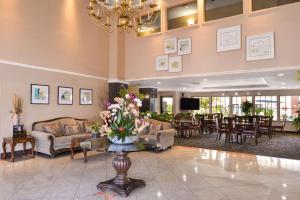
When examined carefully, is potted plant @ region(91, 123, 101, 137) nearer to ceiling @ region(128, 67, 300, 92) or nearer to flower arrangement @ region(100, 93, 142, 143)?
flower arrangement @ region(100, 93, 142, 143)

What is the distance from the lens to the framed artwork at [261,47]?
246 inches

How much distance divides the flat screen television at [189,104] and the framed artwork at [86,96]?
8.02 metres

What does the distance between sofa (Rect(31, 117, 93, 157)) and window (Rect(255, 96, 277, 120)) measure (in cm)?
1054

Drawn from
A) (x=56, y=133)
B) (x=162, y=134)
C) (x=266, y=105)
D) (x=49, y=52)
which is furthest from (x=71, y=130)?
(x=266, y=105)

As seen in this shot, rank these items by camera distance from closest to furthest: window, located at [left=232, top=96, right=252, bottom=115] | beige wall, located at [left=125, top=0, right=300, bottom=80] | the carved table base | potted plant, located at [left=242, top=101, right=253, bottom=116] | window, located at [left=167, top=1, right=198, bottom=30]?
the carved table base → beige wall, located at [left=125, top=0, right=300, bottom=80] → window, located at [left=167, top=1, right=198, bottom=30] → potted plant, located at [left=242, top=101, right=253, bottom=116] → window, located at [left=232, top=96, right=252, bottom=115]

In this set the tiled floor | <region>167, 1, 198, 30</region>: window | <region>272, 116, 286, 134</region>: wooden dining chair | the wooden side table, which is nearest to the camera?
the tiled floor

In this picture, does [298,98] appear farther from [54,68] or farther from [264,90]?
[54,68]

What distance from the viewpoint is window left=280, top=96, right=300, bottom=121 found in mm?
12602

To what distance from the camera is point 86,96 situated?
827 cm

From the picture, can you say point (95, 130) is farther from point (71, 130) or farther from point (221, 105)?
point (221, 105)

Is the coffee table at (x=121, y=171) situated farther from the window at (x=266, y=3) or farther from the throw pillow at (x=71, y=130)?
the window at (x=266, y=3)

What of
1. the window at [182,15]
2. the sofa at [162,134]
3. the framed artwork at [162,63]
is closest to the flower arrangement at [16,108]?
the sofa at [162,134]

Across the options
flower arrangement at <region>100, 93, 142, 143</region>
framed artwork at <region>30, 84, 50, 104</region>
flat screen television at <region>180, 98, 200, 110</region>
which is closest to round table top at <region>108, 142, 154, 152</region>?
flower arrangement at <region>100, 93, 142, 143</region>

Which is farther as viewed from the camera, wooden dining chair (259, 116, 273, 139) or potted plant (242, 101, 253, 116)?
potted plant (242, 101, 253, 116)
